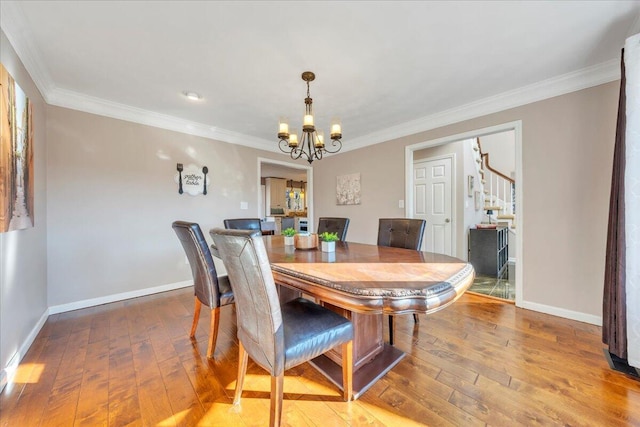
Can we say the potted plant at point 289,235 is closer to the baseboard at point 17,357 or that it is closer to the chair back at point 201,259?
the chair back at point 201,259

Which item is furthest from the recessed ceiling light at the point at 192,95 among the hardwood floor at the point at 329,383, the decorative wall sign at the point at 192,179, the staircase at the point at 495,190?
the staircase at the point at 495,190

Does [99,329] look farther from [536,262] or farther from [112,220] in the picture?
[536,262]

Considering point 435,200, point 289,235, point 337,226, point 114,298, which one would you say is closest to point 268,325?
point 289,235

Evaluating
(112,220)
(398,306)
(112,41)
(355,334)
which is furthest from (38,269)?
(398,306)

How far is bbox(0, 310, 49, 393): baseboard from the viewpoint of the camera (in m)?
1.48

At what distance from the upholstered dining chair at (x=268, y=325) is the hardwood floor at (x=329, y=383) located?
0.22 metres

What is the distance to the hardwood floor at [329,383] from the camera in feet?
4.10

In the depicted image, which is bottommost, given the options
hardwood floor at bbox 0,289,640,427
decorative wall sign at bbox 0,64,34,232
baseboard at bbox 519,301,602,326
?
hardwood floor at bbox 0,289,640,427

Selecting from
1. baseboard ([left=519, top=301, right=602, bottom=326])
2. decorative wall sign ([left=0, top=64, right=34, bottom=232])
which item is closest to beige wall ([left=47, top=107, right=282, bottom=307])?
decorative wall sign ([left=0, top=64, right=34, bottom=232])

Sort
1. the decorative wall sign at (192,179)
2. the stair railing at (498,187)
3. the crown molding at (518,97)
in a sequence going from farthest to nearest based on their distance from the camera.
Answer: the stair railing at (498,187), the decorative wall sign at (192,179), the crown molding at (518,97)

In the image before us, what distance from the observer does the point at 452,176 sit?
397 centimetres

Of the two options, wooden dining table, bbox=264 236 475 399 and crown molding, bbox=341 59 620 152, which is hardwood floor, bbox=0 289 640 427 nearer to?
wooden dining table, bbox=264 236 475 399

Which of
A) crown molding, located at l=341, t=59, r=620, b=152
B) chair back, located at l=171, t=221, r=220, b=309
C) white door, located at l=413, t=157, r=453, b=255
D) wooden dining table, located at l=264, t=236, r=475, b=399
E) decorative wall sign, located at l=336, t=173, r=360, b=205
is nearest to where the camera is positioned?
wooden dining table, located at l=264, t=236, r=475, b=399

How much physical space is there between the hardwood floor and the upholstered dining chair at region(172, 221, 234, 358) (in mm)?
259
